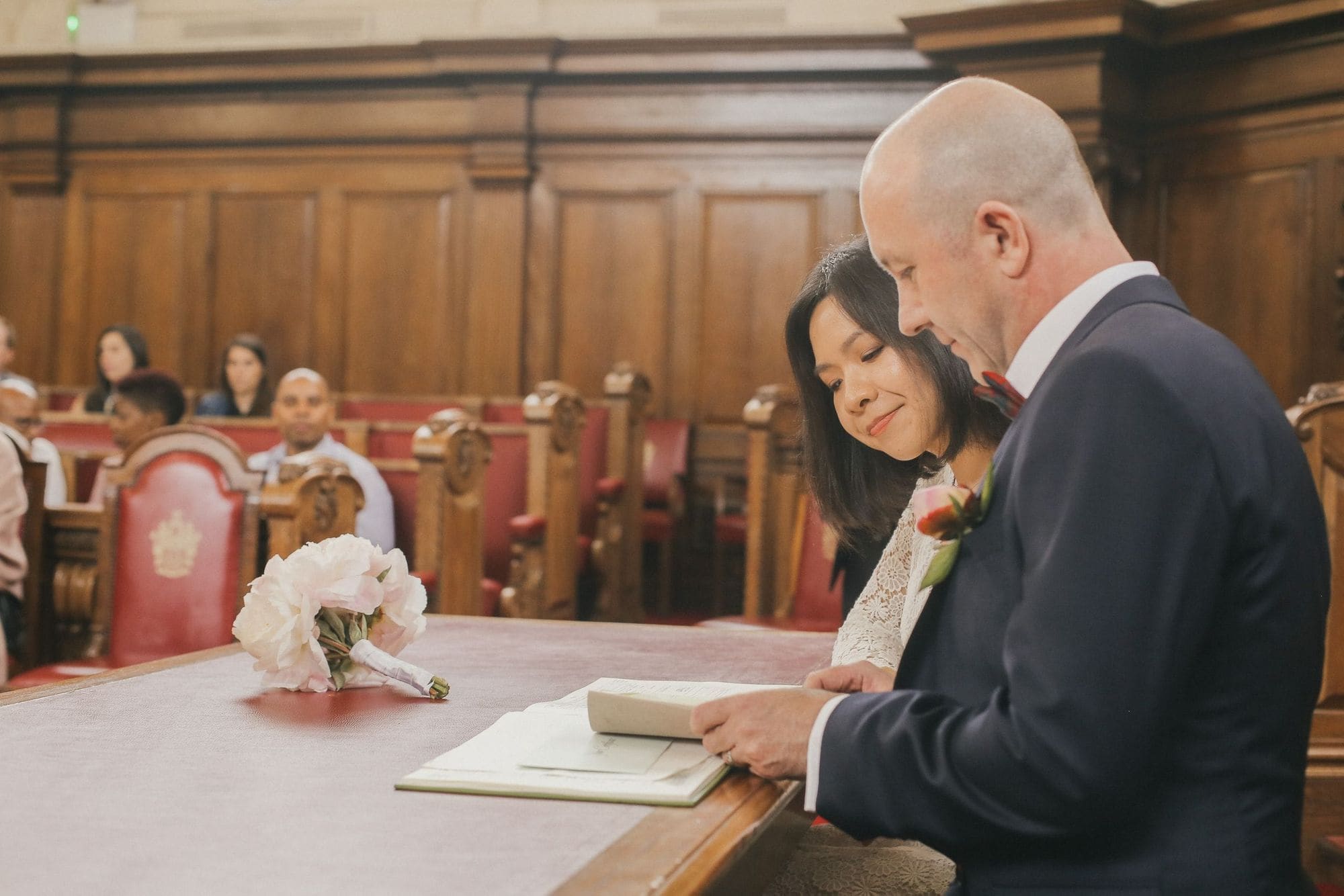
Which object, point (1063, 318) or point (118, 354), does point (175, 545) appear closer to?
point (1063, 318)

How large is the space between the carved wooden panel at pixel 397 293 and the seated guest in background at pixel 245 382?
1193mm

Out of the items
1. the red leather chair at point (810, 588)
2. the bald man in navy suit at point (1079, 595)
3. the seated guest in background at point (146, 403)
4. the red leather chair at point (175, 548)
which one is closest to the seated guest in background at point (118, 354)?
the seated guest in background at point (146, 403)

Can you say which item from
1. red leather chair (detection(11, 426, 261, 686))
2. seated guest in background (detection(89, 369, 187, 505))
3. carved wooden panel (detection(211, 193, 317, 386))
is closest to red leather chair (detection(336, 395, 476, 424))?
carved wooden panel (detection(211, 193, 317, 386))

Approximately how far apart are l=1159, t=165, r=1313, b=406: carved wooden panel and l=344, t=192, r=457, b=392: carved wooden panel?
3.98 m

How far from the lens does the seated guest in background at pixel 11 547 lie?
12.3 ft

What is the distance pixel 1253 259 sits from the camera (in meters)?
6.39

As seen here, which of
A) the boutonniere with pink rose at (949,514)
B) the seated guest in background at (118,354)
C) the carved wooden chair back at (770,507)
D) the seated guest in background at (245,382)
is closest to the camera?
the boutonniere with pink rose at (949,514)

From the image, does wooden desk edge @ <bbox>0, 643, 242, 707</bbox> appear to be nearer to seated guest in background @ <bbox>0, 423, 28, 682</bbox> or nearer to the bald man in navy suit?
the bald man in navy suit

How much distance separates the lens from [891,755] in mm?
1141

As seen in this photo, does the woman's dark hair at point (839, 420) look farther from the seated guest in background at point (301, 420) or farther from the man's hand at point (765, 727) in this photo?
the seated guest in background at point (301, 420)

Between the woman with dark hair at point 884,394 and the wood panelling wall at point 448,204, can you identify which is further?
the wood panelling wall at point 448,204

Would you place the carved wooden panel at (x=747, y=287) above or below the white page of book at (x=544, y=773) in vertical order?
above

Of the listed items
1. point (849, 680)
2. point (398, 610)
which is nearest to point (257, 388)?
point (398, 610)

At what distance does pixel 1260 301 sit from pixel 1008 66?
64.5 inches
